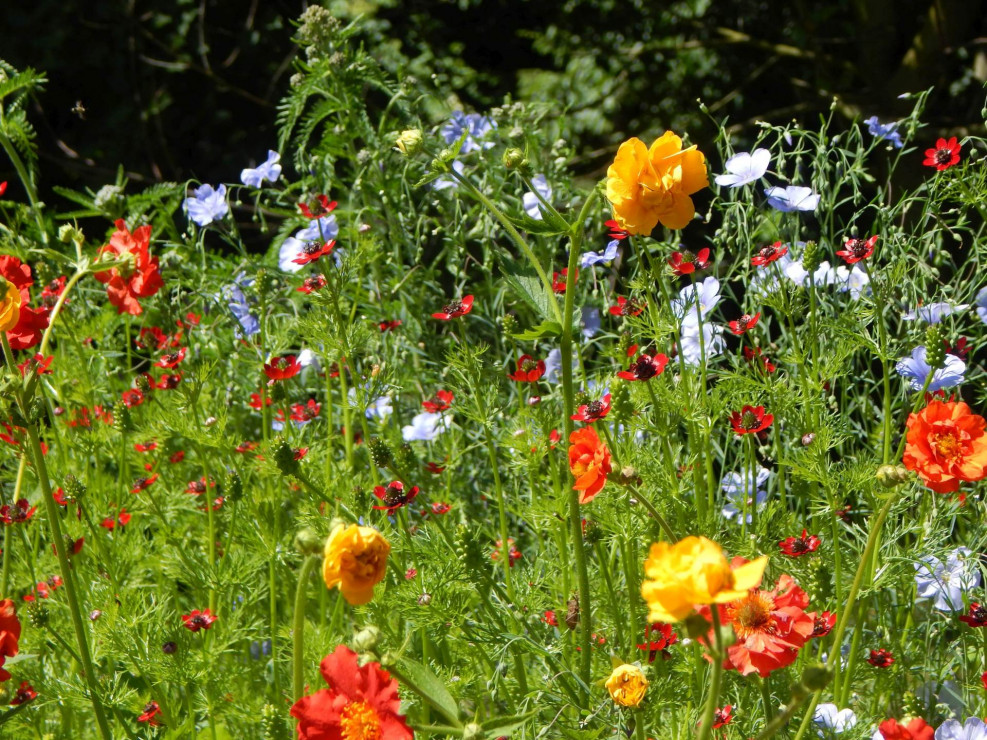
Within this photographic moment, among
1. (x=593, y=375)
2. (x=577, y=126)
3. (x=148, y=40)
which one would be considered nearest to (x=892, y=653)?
(x=593, y=375)

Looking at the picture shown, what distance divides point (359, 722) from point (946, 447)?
0.50 meters

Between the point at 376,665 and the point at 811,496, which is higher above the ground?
the point at 376,665

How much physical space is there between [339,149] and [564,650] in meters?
1.11

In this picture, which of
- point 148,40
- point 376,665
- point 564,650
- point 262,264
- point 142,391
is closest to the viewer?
point 376,665

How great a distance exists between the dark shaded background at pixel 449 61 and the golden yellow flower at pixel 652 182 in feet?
8.43

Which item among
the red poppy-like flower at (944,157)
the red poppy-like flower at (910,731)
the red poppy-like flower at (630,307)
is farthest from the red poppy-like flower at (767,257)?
the red poppy-like flower at (910,731)

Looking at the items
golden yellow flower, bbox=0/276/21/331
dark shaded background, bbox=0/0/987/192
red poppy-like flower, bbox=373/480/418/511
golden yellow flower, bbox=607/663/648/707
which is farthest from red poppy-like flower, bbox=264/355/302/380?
dark shaded background, bbox=0/0/987/192

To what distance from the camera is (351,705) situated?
74cm

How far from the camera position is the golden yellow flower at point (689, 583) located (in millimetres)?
547

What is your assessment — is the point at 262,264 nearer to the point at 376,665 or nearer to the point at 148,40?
the point at 376,665

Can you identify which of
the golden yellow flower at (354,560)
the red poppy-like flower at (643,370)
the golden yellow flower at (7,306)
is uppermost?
the golden yellow flower at (7,306)

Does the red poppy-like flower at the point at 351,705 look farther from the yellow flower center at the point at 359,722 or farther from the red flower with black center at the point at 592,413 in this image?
the red flower with black center at the point at 592,413

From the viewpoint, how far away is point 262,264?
6.08ft

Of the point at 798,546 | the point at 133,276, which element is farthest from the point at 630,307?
the point at 133,276
